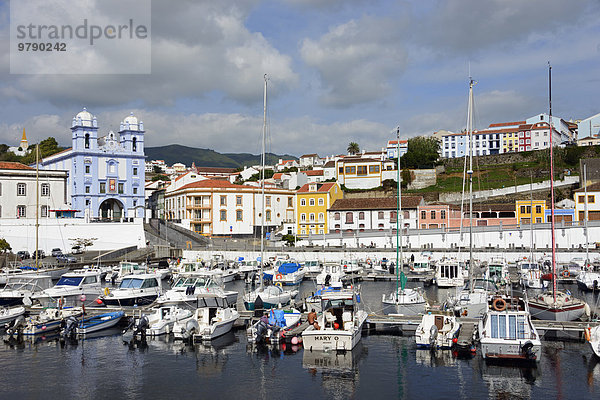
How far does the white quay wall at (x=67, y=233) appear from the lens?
6944 cm

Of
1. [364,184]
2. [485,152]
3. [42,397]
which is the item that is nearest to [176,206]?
[364,184]

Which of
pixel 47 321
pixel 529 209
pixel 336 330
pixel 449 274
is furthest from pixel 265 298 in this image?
pixel 529 209

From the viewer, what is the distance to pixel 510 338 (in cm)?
2320

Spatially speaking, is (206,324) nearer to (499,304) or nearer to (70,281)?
(499,304)

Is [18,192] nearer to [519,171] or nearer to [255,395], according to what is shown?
[255,395]

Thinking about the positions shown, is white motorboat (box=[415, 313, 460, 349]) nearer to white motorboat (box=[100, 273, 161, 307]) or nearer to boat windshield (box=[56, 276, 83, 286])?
white motorboat (box=[100, 273, 161, 307])

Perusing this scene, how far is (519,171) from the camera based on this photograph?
10900 centimetres

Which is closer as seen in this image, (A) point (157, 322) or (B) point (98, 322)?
(A) point (157, 322)

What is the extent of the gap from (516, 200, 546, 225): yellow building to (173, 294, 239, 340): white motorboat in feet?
186

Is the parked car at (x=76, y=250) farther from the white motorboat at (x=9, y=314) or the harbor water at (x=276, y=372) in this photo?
the harbor water at (x=276, y=372)

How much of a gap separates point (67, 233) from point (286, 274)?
33535 mm

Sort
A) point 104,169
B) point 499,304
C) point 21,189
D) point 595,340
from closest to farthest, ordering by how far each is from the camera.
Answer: point 595,340
point 499,304
point 21,189
point 104,169

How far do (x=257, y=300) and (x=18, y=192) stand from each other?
185 feet

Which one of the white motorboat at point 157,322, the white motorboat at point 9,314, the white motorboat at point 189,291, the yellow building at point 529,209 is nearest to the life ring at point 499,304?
the white motorboat at point 189,291
